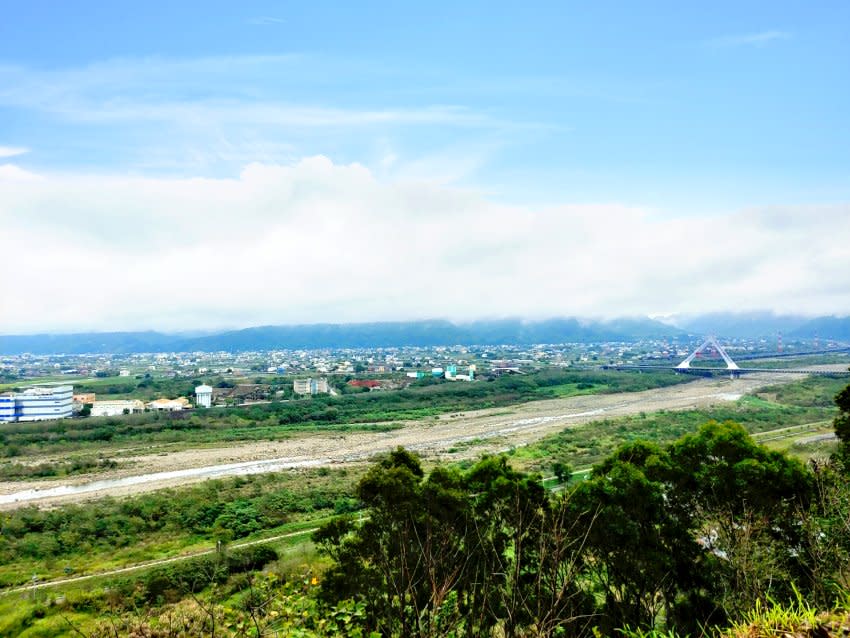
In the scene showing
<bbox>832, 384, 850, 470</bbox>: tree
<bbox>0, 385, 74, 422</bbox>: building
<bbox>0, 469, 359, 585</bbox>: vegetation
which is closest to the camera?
<bbox>832, 384, 850, 470</bbox>: tree

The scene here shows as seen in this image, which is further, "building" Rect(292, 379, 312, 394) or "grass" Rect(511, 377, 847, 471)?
"building" Rect(292, 379, 312, 394)

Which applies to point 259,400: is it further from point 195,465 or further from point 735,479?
point 735,479

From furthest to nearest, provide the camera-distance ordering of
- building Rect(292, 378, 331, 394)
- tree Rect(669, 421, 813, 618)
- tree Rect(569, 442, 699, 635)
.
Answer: building Rect(292, 378, 331, 394) → tree Rect(569, 442, 699, 635) → tree Rect(669, 421, 813, 618)

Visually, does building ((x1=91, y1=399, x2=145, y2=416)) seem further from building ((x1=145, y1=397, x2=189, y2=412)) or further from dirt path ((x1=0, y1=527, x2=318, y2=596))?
dirt path ((x1=0, y1=527, x2=318, y2=596))

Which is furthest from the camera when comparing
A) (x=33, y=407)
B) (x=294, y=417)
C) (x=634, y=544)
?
(x=33, y=407)

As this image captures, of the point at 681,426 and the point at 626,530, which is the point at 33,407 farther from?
the point at 626,530

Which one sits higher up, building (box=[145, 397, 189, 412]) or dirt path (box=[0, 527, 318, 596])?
dirt path (box=[0, 527, 318, 596])

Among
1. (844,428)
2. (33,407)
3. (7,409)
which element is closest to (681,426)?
(844,428)

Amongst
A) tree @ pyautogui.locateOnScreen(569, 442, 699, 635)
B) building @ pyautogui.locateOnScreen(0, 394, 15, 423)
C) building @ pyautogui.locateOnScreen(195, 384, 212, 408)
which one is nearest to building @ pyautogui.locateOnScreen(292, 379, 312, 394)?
building @ pyautogui.locateOnScreen(195, 384, 212, 408)
